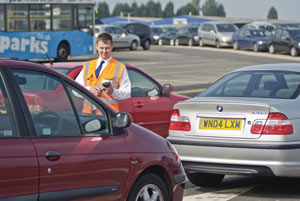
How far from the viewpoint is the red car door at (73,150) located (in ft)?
16.4

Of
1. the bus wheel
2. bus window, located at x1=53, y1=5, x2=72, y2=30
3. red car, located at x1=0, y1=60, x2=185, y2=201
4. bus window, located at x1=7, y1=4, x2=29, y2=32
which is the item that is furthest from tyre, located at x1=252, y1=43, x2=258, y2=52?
red car, located at x1=0, y1=60, x2=185, y2=201

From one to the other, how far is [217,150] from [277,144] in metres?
0.62

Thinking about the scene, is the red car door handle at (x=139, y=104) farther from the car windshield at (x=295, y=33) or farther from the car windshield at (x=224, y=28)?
the car windshield at (x=224, y=28)

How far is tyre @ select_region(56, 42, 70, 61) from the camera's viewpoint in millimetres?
34500

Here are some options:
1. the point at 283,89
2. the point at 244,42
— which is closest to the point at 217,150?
the point at 283,89

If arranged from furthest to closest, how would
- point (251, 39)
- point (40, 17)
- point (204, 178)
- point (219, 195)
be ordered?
point (251, 39) < point (40, 17) < point (204, 178) < point (219, 195)

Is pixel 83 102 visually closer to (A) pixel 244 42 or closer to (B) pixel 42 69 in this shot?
(B) pixel 42 69

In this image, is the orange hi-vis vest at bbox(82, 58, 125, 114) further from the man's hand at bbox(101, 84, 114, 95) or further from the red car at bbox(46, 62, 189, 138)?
the red car at bbox(46, 62, 189, 138)

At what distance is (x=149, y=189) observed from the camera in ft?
19.6

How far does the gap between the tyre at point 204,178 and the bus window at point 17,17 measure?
2362 cm

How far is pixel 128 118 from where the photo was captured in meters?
5.67

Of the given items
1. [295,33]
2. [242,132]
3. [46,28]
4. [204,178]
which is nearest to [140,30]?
[295,33]

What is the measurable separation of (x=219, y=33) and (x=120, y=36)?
890cm

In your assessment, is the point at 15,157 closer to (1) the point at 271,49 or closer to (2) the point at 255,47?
(1) the point at 271,49
